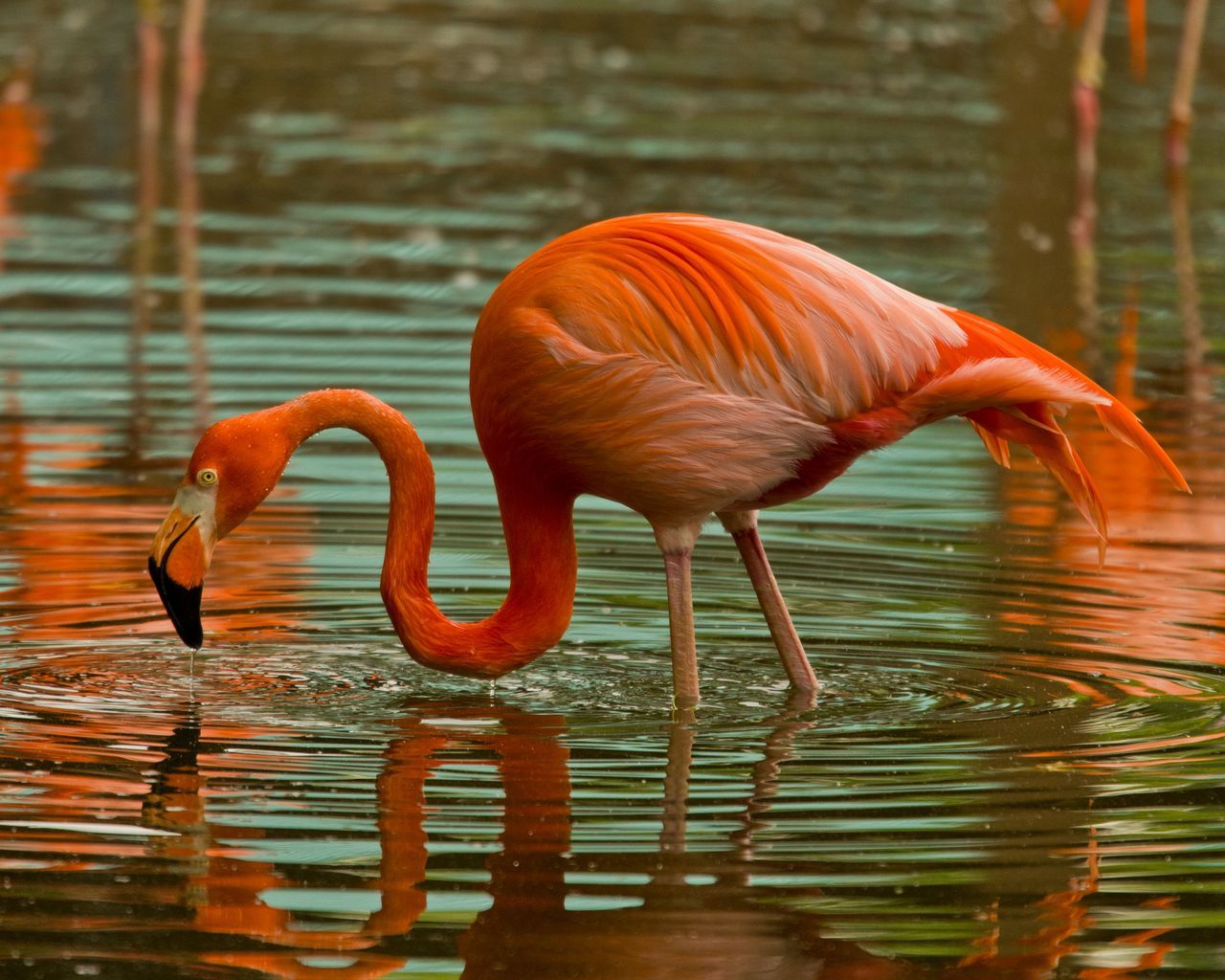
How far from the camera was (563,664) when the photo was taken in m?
5.54

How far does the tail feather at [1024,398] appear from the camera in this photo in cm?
484

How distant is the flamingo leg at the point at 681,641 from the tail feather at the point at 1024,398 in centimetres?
66

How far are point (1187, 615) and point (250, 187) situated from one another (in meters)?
9.04

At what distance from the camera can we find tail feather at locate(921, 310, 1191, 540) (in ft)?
15.9

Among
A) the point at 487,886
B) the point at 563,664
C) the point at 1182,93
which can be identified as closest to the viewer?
the point at 487,886

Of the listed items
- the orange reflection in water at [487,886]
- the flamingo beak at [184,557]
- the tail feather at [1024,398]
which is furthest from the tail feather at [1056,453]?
the flamingo beak at [184,557]

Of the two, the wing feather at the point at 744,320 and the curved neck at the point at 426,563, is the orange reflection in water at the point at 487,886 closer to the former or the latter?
the curved neck at the point at 426,563

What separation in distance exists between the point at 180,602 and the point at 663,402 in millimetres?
1140

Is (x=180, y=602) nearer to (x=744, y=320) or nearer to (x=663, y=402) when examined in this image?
(x=663, y=402)

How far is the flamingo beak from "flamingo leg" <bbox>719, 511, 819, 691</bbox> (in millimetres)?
1257

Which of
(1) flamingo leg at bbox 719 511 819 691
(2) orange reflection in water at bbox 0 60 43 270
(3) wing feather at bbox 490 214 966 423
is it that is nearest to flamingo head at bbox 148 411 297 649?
(3) wing feather at bbox 490 214 966 423

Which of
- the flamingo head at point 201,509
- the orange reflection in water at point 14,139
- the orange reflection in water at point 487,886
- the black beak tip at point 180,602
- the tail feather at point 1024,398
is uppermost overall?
the tail feather at point 1024,398

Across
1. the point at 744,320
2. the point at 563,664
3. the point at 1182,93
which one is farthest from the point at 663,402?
the point at 1182,93

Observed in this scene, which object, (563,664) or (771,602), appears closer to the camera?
(771,602)
